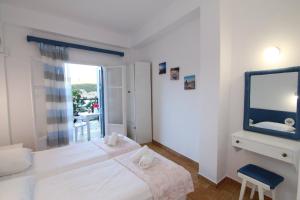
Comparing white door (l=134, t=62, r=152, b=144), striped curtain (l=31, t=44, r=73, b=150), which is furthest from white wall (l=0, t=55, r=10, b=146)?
white door (l=134, t=62, r=152, b=144)

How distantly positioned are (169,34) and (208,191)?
9.30ft

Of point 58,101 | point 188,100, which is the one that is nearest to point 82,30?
point 58,101

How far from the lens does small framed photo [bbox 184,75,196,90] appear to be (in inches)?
102

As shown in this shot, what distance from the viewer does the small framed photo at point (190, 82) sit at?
2.59m

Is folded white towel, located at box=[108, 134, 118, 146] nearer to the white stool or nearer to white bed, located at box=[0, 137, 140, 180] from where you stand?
white bed, located at box=[0, 137, 140, 180]

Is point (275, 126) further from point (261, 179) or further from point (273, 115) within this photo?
point (261, 179)

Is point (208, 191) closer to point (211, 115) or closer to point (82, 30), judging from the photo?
point (211, 115)

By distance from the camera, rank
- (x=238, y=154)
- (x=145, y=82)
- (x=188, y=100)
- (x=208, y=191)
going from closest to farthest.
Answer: (x=208, y=191)
(x=238, y=154)
(x=188, y=100)
(x=145, y=82)

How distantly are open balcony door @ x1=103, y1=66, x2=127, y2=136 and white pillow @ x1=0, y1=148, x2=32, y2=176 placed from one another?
6.91 feet

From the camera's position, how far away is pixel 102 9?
2.63 metres

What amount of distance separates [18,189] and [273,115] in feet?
8.68

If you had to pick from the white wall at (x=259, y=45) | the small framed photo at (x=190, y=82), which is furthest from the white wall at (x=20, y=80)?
the white wall at (x=259, y=45)

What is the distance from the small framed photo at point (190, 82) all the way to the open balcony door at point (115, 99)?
1.59m

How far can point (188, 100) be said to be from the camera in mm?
2746
